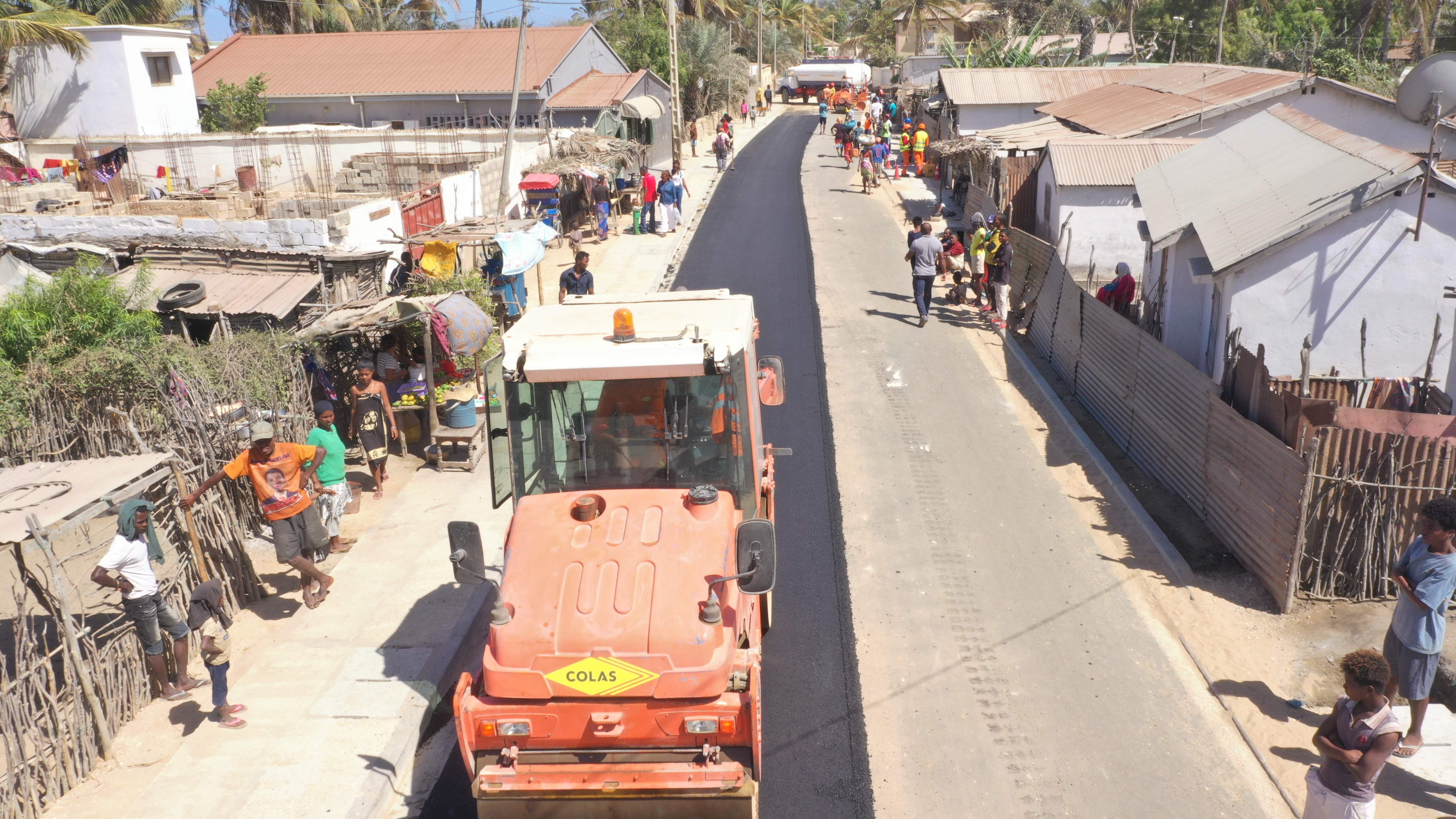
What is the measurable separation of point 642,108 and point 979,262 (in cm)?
1725

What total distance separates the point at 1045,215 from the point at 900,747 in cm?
1587

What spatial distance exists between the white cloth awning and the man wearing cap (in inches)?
959

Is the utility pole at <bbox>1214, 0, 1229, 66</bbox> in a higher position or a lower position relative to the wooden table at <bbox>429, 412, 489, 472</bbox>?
higher

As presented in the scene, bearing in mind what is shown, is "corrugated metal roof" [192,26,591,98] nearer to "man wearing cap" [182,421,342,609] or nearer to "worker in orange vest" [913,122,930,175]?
"worker in orange vest" [913,122,930,175]

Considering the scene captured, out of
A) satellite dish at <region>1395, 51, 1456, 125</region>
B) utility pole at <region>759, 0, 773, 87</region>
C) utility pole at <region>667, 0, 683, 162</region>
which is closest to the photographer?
satellite dish at <region>1395, 51, 1456, 125</region>

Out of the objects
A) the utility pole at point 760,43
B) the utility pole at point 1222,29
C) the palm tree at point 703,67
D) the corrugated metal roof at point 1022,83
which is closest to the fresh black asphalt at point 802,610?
the corrugated metal roof at point 1022,83

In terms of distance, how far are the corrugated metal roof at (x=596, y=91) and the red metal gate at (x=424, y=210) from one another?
1464 cm

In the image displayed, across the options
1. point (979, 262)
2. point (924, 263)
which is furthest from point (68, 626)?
point (979, 262)

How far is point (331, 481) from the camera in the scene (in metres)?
9.59

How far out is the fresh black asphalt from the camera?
6.46 metres

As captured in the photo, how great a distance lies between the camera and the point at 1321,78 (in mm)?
20359

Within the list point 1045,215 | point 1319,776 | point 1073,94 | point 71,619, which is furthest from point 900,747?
point 1073,94

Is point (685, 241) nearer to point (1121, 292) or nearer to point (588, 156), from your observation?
point (588, 156)

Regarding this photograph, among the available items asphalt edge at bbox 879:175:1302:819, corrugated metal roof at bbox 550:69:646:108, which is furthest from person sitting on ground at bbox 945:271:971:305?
corrugated metal roof at bbox 550:69:646:108
